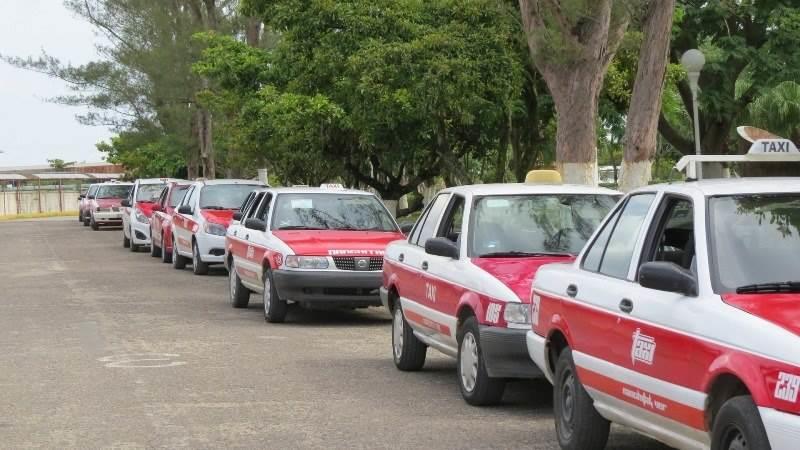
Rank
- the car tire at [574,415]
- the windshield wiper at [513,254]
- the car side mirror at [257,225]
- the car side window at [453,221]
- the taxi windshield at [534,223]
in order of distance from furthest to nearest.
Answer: the car side mirror at [257,225] → the car side window at [453,221] → the taxi windshield at [534,223] → the windshield wiper at [513,254] → the car tire at [574,415]

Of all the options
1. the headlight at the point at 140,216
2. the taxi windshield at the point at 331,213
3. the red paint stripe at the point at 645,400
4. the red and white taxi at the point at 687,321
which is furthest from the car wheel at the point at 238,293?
the headlight at the point at 140,216

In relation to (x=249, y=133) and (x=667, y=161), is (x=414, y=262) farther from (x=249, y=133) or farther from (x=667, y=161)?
(x=667, y=161)

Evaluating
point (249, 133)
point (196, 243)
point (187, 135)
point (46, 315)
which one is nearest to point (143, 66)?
point (187, 135)

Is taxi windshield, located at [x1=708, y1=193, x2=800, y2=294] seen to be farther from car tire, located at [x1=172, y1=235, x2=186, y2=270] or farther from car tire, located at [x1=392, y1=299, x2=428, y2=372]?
car tire, located at [x1=172, y1=235, x2=186, y2=270]

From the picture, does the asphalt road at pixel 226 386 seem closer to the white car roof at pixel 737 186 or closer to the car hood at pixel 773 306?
the white car roof at pixel 737 186

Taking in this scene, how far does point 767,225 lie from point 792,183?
1.52ft

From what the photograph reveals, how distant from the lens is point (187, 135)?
2311 inches

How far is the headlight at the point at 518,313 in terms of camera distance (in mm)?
10227

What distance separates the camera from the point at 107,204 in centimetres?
5462

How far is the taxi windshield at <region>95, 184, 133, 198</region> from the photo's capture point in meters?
55.8

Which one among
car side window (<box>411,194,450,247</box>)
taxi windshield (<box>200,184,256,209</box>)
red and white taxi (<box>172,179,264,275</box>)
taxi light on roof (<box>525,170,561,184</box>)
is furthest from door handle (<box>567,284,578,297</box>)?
taxi windshield (<box>200,184,256,209</box>)

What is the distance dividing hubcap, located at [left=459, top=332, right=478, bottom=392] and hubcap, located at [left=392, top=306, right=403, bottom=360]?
2.01 meters

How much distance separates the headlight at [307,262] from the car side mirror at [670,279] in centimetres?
1012

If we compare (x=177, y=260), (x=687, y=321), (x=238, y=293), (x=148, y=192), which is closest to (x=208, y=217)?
(x=177, y=260)
